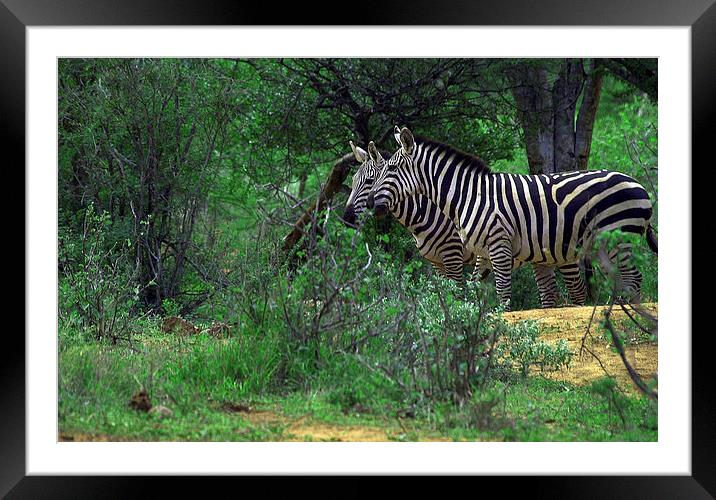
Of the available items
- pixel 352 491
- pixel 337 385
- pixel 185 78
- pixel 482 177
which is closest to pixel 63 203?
pixel 185 78

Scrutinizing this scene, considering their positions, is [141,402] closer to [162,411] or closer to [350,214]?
[162,411]

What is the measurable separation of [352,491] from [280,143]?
7.85 meters

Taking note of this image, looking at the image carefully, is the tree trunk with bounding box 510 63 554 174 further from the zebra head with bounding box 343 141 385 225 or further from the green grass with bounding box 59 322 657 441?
the green grass with bounding box 59 322 657 441

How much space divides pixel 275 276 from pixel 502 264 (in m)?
3.00

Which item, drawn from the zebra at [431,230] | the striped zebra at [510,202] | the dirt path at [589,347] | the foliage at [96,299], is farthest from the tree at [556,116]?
the foliage at [96,299]

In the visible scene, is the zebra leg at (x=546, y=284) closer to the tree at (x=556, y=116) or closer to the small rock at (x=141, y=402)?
the tree at (x=556, y=116)

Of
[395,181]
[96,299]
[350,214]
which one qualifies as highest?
[395,181]

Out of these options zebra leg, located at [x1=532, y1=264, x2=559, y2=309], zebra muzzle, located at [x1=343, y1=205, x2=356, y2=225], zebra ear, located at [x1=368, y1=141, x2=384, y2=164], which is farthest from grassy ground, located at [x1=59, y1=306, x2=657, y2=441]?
zebra ear, located at [x1=368, y1=141, x2=384, y2=164]

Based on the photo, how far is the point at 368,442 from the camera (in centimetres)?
550

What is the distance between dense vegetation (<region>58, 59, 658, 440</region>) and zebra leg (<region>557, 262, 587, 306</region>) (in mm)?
706
